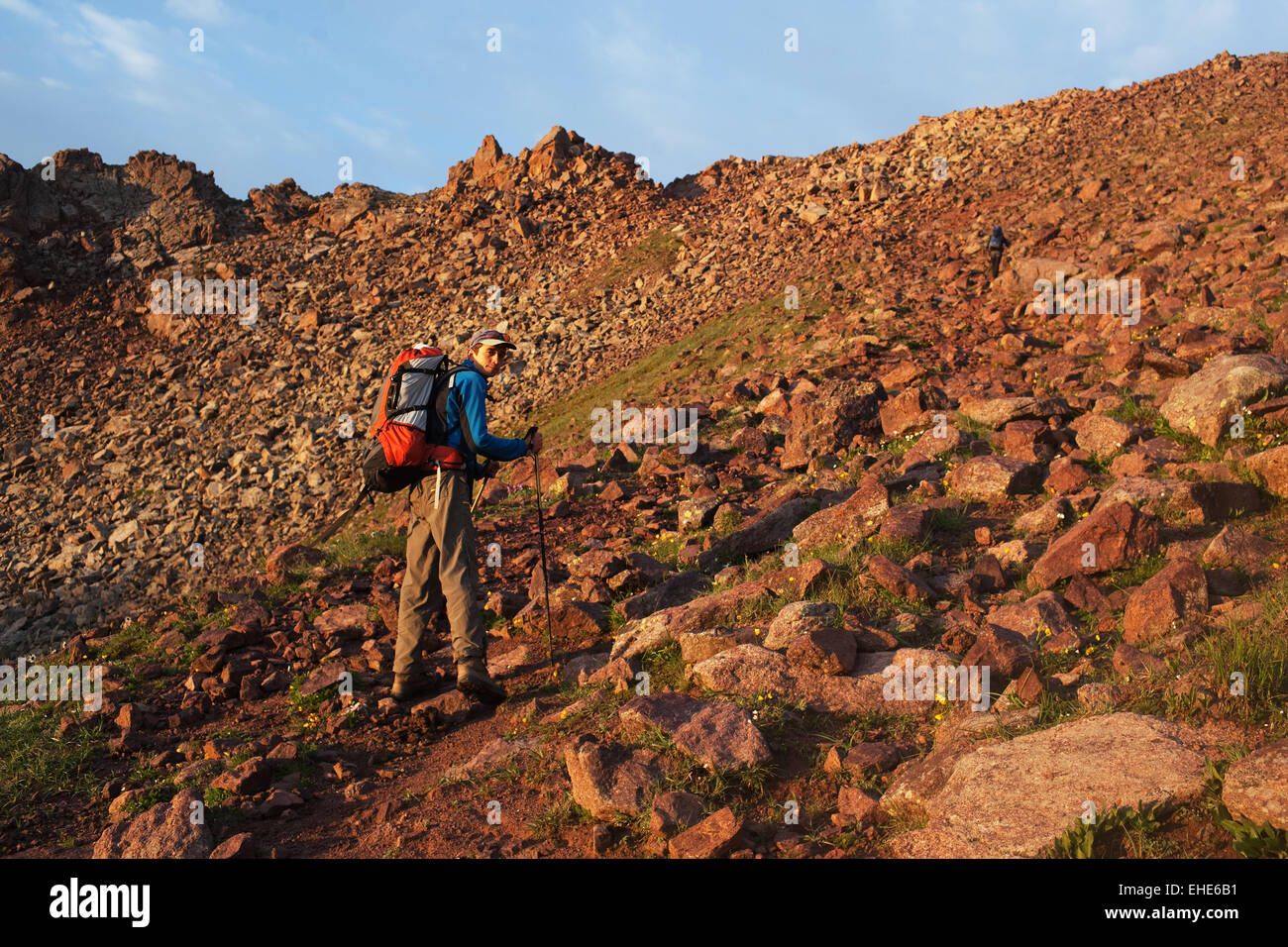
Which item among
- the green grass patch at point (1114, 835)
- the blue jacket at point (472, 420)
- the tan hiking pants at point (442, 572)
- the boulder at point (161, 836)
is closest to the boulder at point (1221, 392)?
the green grass patch at point (1114, 835)

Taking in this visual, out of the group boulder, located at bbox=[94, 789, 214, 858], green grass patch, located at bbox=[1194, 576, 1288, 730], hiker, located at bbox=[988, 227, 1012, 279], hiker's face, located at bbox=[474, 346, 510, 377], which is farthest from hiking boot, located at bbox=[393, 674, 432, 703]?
hiker, located at bbox=[988, 227, 1012, 279]

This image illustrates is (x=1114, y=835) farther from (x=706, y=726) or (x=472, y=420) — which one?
(x=472, y=420)

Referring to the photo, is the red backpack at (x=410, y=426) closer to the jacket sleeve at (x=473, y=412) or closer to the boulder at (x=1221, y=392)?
the jacket sleeve at (x=473, y=412)

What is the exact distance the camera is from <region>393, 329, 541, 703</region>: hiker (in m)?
6.10

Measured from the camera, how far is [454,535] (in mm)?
6168

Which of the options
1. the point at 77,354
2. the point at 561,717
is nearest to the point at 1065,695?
the point at 561,717

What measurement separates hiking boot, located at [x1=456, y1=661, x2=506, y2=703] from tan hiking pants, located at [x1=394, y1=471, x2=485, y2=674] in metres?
0.07

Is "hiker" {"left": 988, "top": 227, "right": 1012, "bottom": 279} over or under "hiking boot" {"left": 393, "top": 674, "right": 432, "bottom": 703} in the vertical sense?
over

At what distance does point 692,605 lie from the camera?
20.2ft

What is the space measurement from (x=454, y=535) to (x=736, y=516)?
130 inches

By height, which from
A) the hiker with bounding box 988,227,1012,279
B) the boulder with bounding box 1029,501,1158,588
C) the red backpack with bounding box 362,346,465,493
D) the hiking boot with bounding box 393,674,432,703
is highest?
the hiker with bounding box 988,227,1012,279

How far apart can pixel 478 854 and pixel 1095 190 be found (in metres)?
18.8

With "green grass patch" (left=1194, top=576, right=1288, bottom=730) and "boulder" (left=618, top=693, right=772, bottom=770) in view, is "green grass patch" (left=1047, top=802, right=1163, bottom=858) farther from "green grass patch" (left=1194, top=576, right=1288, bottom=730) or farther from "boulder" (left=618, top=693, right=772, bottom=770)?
"boulder" (left=618, top=693, right=772, bottom=770)

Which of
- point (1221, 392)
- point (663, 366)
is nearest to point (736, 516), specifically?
point (1221, 392)
